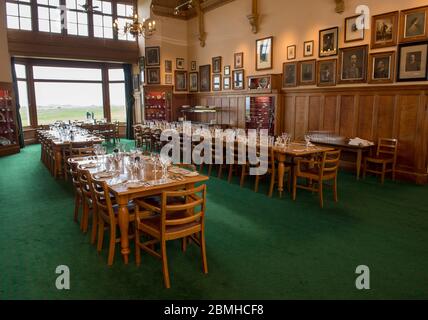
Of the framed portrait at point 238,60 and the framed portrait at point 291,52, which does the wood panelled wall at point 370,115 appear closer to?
the framed portrait at point 291,52

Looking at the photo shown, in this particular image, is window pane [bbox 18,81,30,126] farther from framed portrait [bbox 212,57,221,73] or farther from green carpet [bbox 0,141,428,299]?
green carpet [bbox 0,141,428,299]

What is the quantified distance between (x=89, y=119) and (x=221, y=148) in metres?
8.31

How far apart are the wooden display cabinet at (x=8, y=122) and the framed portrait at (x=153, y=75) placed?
187 inches

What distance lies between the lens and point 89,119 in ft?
43.0

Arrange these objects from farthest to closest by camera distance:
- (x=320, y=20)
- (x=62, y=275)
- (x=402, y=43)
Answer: (x=320, y=20) → (x=402, y=43) → (x=62, y=275)

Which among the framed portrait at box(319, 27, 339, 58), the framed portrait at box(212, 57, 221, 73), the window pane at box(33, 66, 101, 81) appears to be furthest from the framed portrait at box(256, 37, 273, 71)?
the window pane at box(33, 66, 101, 81)

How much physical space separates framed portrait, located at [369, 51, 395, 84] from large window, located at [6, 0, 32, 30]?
11.2 meters

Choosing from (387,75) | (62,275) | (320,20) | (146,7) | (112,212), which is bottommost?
(62,275)

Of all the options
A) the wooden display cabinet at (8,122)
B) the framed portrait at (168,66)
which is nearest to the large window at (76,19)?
the framed portrait at (168,66)

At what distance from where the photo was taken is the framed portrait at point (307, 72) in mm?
8288

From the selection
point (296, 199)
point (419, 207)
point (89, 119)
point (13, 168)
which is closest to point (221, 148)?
point (296, 199)

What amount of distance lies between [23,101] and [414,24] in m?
12.9

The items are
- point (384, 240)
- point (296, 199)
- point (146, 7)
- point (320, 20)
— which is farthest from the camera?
point (146, 7)

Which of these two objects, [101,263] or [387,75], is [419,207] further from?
[101,263]
